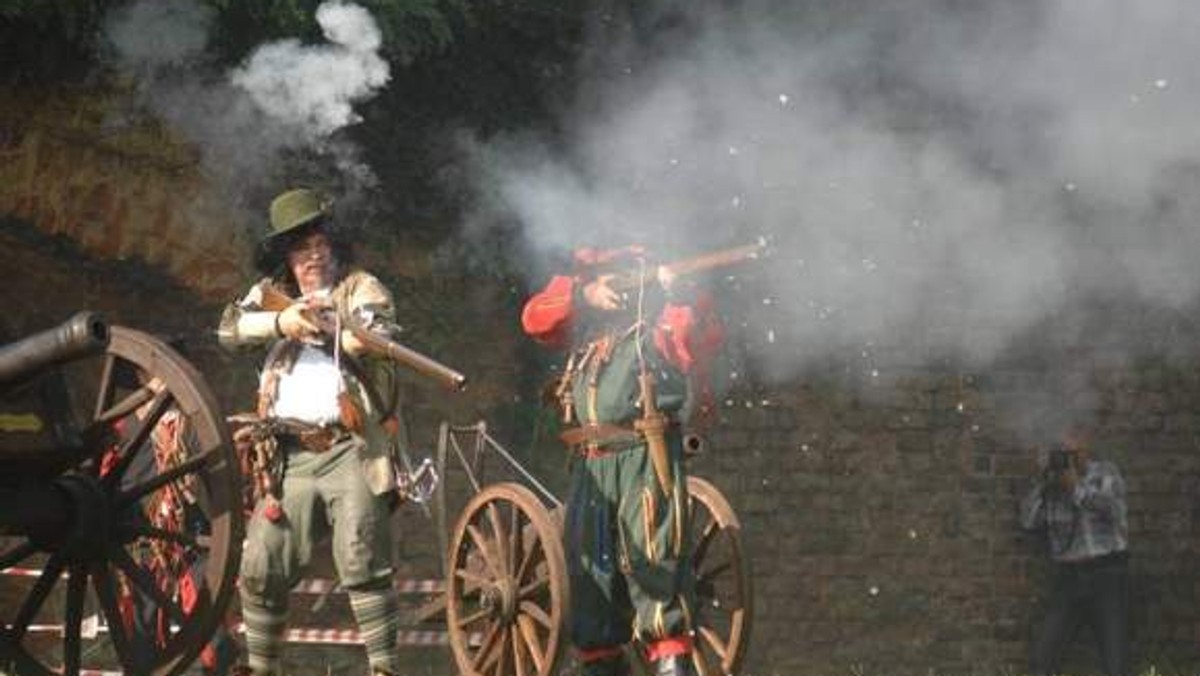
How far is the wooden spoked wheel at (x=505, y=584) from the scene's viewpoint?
713 centimetres

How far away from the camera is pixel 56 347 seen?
567cm

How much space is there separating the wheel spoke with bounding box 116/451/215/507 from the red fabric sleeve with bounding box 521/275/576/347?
1.70 metres

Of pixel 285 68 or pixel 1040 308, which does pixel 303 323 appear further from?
pixel 1040 308

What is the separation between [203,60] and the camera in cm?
1077

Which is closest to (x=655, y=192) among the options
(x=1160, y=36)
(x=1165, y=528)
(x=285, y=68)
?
(x=285, y=68)

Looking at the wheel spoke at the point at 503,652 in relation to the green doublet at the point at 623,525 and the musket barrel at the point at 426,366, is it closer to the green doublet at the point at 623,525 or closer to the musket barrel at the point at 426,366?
the green doublet at the point at 623,525

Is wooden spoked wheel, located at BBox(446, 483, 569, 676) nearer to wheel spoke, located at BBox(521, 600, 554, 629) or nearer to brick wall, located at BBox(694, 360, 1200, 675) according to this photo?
wheel spoke, located at BBox(521, 600, 554, 629)

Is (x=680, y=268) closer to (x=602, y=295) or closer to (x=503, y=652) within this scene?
(x=602, y=295)

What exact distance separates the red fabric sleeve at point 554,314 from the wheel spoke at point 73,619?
74.6 inches

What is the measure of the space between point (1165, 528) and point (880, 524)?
74.0 inches

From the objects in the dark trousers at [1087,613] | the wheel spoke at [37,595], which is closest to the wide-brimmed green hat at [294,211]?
the wheel spoke at [37,595]

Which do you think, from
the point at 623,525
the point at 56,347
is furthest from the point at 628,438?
the point at 56,347

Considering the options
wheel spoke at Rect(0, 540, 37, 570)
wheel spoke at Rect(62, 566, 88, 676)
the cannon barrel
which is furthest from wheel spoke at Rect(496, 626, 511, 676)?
the cannon barrel

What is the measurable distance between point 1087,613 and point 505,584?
583 centimetres
